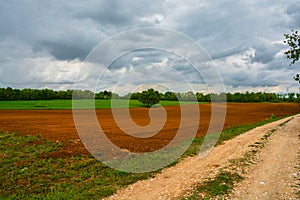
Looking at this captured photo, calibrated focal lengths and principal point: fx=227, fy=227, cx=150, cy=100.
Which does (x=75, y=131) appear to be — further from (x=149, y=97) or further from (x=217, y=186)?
(x=149, y=97)

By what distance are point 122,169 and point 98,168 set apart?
47.3 inches

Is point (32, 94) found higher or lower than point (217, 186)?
higher

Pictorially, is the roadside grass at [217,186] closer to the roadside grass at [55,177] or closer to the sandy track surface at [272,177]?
the sandy track surface at [272,177]

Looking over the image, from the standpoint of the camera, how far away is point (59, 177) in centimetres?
966

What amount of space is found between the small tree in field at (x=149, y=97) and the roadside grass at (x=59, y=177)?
58.4 meters

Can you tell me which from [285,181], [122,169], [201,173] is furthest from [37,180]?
[285,181]

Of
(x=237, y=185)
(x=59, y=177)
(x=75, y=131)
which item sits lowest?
(x=75, y=131)

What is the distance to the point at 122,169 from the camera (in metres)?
10.5

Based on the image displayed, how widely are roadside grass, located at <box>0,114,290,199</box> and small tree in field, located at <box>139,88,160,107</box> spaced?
58424 mm

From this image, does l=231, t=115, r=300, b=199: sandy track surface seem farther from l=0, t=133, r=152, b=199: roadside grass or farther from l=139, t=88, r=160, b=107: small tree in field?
l=139, t=88, r=160, b=107: small tree in field

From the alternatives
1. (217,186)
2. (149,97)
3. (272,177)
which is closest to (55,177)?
(217,186)

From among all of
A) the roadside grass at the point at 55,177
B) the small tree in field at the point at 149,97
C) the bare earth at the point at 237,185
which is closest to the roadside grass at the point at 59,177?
the roadside grass at the point at 55,177

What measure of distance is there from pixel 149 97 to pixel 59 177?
6370 centimetres

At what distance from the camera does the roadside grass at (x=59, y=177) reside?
793 centimetres
